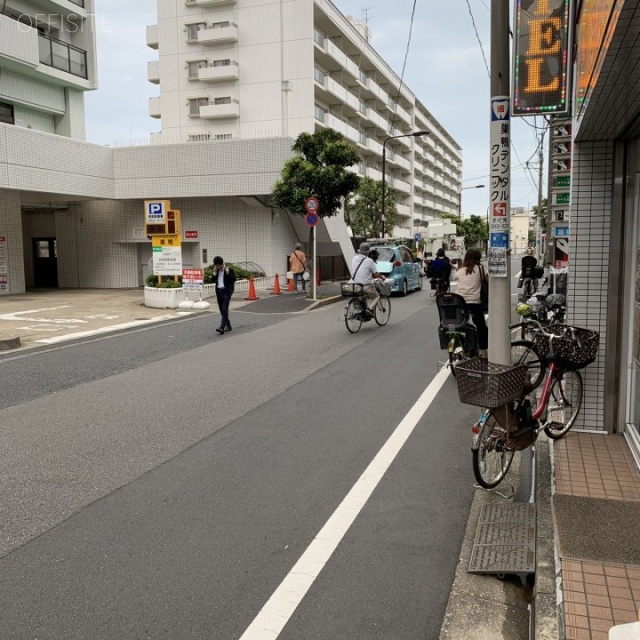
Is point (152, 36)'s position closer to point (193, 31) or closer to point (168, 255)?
point (193, 31)

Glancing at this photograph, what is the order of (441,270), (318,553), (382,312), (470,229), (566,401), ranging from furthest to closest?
1. (470,229)
2. (441,270)
3. (382,312)
4. (566,401)
5. (318,553)

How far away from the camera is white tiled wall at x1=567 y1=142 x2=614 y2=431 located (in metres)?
5.11

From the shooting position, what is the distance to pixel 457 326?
8.10 metres

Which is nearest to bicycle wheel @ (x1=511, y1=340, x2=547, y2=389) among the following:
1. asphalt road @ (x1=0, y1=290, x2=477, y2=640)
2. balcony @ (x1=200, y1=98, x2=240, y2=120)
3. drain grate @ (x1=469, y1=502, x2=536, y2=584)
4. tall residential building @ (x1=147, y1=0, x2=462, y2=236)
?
asphalt road @ (x1=0, y1=290, x2=477, y2=640)

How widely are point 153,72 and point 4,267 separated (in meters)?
28.4

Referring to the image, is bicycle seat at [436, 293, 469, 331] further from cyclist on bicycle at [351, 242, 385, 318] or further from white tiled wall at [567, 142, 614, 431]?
cyclist on bicycle at [351, 242, 385, 318]

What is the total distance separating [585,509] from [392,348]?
696cm

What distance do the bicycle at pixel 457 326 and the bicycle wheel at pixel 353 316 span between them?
423 centimetres

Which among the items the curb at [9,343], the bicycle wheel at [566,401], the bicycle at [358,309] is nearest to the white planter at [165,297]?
the curb at [9,343]

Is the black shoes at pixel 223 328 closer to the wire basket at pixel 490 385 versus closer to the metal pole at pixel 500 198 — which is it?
the metal pole at pixel 500 198

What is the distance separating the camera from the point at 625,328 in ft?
16.9

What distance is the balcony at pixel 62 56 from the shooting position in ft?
79.2

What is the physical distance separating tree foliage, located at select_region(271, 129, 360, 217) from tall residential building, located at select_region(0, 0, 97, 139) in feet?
37.7

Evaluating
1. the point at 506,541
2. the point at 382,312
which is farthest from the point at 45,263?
the point at 506,541
